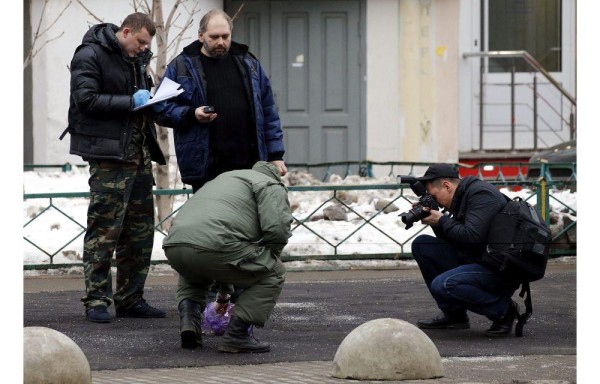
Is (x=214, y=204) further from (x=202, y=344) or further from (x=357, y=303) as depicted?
(x=357, y=303)

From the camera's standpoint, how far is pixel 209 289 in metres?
9.70

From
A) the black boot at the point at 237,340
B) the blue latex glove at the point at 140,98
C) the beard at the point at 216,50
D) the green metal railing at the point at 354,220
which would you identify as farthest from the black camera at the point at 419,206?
the green metal railing at the point at 354,220

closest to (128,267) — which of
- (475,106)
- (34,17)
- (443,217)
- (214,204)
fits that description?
(214,204)

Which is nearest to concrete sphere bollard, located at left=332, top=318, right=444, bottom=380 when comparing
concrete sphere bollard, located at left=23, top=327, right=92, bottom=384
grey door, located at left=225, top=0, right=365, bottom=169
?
concrete sphere bollard, located at left=23, top=327, right=92, bottom=384

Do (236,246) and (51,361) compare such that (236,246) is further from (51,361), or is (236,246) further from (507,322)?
(507,322)

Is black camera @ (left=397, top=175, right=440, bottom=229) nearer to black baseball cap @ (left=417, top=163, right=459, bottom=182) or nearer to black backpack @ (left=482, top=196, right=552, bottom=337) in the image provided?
black baseball cap @ (left=417, top=163, right=459, bottom=182)

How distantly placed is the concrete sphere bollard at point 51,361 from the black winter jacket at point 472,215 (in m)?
3.03

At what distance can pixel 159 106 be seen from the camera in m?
10.2

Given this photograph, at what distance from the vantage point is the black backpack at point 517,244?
9750mm

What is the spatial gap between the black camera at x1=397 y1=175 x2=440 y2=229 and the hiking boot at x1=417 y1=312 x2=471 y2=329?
77cm

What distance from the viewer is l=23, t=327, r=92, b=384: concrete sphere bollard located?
299 inches

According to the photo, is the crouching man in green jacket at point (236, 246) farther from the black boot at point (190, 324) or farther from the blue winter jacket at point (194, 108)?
the blue winter jacket at point (194, 108)

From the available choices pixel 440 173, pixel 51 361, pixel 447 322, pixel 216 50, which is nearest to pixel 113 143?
pixel 216 50

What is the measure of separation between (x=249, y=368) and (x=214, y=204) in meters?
1.06
